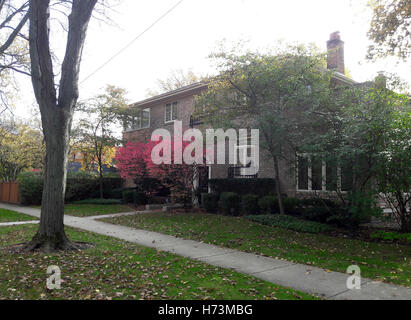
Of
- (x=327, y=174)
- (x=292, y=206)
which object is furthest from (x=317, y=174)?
(x=292, y=206)

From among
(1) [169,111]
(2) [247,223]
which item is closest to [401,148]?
(2) [247,223]

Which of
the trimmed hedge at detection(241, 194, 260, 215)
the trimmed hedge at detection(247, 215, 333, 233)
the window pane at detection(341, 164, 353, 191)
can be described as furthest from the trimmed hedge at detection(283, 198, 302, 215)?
the window pane at detection(341, 164, 353, 191)

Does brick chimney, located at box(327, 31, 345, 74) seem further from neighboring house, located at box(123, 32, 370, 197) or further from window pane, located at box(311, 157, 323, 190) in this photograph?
window pane, located at box(311, 157, 323, 190)

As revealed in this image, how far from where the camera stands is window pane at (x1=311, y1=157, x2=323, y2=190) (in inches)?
385

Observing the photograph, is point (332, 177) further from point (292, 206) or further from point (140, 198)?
point (140, 198)

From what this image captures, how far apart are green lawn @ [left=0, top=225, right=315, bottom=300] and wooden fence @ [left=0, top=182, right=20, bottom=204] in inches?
578

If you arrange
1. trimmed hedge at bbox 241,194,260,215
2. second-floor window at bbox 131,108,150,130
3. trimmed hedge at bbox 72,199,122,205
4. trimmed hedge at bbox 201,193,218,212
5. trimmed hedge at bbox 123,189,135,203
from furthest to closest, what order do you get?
second-floor window at bbox 131,108,150,130 < trimmed hedge at bbox 72,199,122,205 < trimmed hedge at bbox 123,189,135,203 < trimmed hedge at bbox 201,193,218,212 < trimmed hedge at bbox 241,194,260,215

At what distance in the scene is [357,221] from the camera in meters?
9.68

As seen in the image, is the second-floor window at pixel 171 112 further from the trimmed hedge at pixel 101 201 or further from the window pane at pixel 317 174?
the window pane at pixel 317 174

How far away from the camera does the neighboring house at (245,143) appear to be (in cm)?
1014

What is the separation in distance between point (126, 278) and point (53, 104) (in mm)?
4485

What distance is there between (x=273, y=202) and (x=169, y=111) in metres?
11.6

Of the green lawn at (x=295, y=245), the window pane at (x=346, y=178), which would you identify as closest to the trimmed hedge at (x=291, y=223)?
the green lawn at (x=295, y=245)

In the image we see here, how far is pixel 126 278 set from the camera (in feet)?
17.4
